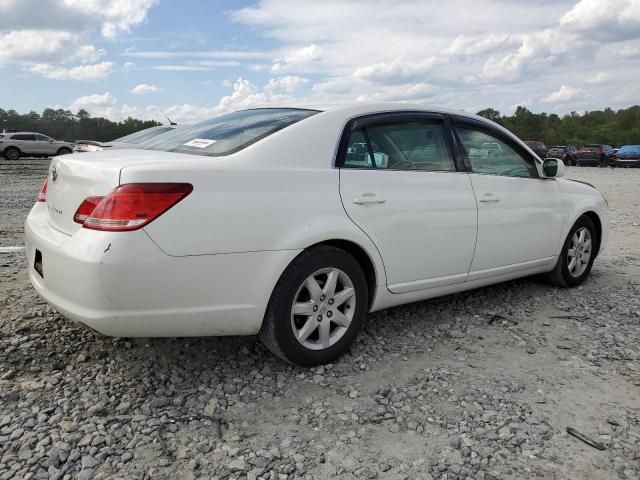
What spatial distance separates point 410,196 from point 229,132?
1.17 m

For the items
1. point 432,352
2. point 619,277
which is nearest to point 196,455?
point 432,352

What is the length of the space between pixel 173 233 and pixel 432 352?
1812mm

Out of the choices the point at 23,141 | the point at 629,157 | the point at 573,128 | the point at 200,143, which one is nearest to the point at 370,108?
the point at 200,143

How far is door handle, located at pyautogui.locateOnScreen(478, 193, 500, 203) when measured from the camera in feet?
12.9

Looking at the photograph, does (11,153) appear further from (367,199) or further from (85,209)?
(367,199)

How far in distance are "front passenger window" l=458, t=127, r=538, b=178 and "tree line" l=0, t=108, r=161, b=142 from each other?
47024 millimetres

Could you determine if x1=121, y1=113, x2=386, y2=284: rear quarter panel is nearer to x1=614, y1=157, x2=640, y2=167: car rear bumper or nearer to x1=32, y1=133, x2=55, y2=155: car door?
x1=32, y1=133, x2=55, y2=155: car door

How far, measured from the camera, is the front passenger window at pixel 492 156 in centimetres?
404

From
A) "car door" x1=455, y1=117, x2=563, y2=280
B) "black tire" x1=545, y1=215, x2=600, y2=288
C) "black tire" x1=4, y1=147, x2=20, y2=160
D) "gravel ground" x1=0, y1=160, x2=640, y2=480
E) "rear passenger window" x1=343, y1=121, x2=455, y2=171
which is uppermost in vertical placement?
"rear passenger window" x1=343, y1=121, x2=455, y2=171

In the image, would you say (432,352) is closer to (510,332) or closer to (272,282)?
(510,332)

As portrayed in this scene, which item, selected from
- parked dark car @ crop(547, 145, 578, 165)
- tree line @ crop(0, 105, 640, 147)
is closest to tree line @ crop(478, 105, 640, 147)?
tree line @ crop(0, 105, 640, 147)

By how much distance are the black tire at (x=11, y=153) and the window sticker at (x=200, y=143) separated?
29992 millimetres

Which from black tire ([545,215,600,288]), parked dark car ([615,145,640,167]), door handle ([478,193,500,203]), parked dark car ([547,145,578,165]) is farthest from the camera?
parked dark car ([547,145,578,165])

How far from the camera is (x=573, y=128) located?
8362 cm
